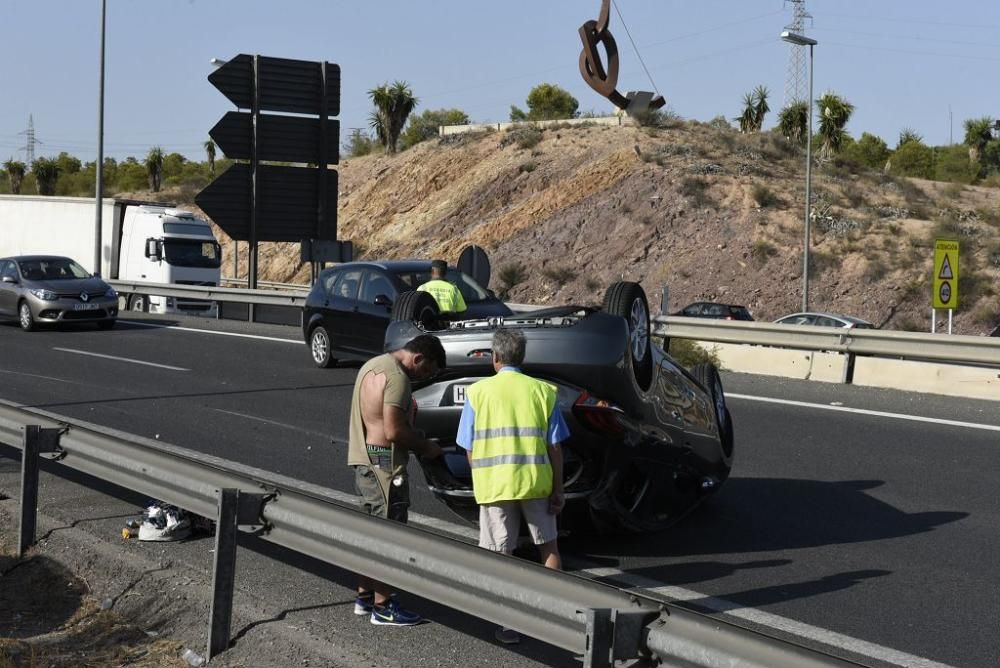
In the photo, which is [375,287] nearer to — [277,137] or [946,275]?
[946,275]

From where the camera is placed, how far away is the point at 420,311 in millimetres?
9211

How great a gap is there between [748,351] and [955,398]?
3.69m

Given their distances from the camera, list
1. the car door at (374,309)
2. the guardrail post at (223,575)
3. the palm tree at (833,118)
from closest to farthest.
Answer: the guardrail post at (223,575) < the car door at (374,309) < the palm tree at (833,118)

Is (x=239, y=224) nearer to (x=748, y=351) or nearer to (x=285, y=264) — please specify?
(x=748, y=351)

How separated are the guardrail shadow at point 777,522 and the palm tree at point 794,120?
61.0 metres

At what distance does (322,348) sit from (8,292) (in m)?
10.6

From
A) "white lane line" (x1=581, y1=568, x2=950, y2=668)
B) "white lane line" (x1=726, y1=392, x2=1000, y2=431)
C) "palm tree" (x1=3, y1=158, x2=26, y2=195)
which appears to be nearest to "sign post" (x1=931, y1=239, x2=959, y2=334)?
"white lane line" (x1=726, y1=392, x2=1000, y2=431)

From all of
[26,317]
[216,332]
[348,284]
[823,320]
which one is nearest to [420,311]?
[348,284]

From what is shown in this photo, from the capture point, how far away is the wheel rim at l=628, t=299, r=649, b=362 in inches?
306

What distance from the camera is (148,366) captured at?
19109mm

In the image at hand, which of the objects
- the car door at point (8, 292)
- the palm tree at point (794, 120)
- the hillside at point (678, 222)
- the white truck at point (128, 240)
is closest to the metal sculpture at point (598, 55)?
the hillside at point (678, 222)

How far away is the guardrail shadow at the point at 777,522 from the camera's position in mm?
8406

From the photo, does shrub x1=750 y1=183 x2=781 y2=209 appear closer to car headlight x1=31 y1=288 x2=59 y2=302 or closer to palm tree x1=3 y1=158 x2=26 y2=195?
car headlight x1=31 y1=288 x2=59 y2=302

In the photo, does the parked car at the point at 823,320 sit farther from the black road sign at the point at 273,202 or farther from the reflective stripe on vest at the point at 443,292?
the reflective stripe on vest at the point at 443,292
